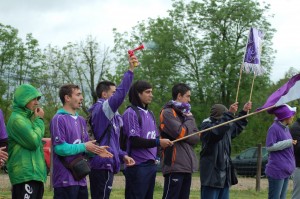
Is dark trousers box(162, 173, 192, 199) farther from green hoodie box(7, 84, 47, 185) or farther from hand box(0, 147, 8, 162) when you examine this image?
hand box(0, 147, 8, 162)

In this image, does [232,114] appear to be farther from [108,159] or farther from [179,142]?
[108,159]

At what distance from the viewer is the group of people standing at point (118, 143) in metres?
6.49

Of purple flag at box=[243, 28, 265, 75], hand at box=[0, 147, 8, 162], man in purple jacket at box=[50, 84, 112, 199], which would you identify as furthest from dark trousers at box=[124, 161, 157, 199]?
purple flag at box=[243, 28, 265, 75]

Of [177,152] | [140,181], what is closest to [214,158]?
[177,152]

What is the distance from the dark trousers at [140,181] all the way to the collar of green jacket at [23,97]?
70.1 inches

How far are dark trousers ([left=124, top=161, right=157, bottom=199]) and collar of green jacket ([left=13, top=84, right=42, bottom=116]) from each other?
1.78m

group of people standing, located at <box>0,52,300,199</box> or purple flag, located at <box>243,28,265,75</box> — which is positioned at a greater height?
purple flag, located at <box>243,28,265,75</box>

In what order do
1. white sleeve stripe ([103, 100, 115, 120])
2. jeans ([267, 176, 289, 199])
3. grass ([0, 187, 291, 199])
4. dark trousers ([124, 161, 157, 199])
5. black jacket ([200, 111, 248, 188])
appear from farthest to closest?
grass ([0, 187, 291, 199])
jeans ([267, 176, 289, 199])
black jacket ([200, 111, 248, 188])
dark trousers ([124, 161, 157, 199])
white sleeve stripe ([103, 100, 115, 120])

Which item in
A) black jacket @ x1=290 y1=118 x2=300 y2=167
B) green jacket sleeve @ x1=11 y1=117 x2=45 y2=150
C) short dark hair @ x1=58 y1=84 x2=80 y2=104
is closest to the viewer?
green jacket sleeve @ x1=11 y1=117 x2=45 y2=150

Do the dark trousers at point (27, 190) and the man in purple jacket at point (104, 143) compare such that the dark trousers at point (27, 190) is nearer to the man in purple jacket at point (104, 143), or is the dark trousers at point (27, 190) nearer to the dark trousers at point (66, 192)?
the dark trousers at point (66, 192)

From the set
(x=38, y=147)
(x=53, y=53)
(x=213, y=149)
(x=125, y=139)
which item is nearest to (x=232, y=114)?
(x=213, y=149)

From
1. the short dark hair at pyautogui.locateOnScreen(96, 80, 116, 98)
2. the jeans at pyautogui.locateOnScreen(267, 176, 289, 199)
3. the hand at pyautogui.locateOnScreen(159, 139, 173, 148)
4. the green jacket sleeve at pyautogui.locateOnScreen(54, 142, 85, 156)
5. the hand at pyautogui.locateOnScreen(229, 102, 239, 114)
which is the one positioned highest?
the short dark hair at pyautogui.locateOnScreen(96, 80, 116, 98)

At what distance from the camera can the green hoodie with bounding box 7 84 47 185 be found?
21.0ft

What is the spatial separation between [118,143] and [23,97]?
4.70 feet
